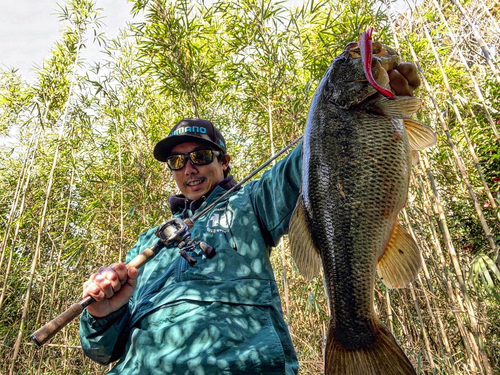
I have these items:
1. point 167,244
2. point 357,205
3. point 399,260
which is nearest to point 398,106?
point 357,205

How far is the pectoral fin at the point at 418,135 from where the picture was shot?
4.74 feet

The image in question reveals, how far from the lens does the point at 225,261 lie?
1859mm

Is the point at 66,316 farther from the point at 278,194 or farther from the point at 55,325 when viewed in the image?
the point at 278,194

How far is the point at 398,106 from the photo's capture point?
4.43 feet

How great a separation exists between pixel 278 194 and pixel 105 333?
1087mm

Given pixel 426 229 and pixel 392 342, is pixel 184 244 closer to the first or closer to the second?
pixel 392 342

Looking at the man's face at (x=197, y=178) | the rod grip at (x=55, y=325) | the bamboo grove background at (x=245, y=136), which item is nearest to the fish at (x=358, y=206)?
the rod grip at (x=55, y=325)

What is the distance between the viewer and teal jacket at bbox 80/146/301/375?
1617 mm

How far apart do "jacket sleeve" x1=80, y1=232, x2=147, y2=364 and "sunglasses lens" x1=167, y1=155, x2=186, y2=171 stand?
88cm

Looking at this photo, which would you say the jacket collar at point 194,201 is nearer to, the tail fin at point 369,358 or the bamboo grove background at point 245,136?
the tail fin at point 369,358

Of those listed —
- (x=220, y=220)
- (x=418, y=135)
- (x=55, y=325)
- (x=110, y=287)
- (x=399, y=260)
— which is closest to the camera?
(x=399, y=260)

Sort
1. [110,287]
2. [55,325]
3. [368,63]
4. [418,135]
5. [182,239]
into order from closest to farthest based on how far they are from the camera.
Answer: [368,63] → [418,135] → [55,325] → [110,287] → [182,239]

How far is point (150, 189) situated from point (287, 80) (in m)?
2.54

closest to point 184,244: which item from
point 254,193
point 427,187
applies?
point 254,193
